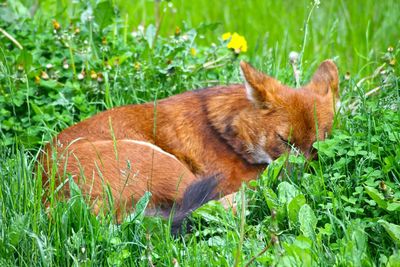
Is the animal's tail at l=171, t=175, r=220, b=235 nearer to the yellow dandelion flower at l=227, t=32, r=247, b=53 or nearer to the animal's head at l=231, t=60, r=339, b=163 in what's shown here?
the animal's head at l=231, t=60, r=339, b=163

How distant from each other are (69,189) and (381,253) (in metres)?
1.74

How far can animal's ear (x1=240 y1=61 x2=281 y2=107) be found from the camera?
5.09m

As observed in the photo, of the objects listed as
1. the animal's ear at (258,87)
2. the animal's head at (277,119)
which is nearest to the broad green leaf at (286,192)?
the animal's head at (277,119)

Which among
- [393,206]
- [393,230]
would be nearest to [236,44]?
[393,206]

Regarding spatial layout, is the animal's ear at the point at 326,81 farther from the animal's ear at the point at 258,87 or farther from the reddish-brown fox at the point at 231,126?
the animal's ear at the point at 258,87

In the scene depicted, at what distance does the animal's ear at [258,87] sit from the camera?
201 inches

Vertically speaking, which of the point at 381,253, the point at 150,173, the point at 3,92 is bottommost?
the point at 381,253

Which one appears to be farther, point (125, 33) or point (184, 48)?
point (125, 33)

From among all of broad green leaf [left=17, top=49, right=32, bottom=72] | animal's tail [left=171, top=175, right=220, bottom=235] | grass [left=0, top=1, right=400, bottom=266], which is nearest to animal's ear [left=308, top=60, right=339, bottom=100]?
grass [left=0, top=1, right=400, bottom=266]

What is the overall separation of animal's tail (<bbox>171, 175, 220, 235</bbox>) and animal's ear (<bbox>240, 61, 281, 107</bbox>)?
31.9 inches

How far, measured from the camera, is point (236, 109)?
5324mm

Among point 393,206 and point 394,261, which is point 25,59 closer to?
point 393,206

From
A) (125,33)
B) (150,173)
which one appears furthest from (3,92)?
(150,173)

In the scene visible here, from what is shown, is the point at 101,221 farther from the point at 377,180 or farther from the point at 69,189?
the point at 377,180
